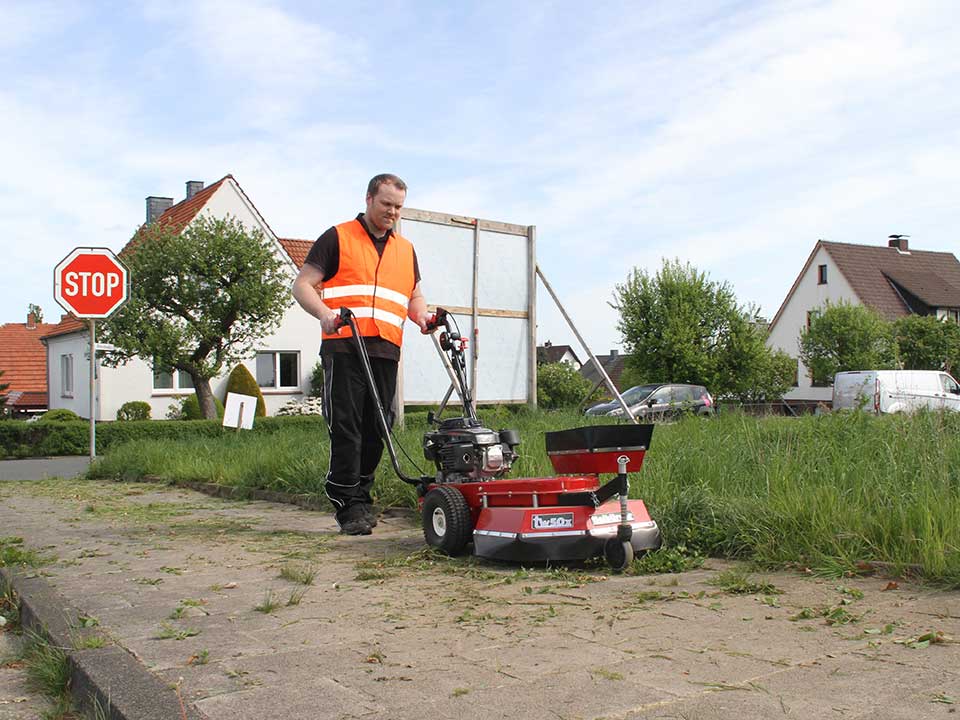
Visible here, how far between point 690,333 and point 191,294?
812 inches

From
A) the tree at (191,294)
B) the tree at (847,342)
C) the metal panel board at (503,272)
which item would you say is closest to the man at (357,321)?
the metal panel board at (503,272)

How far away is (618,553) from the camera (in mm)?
4926

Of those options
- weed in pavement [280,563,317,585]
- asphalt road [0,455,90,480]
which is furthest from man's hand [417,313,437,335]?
asphalt road [0,455,90,480]

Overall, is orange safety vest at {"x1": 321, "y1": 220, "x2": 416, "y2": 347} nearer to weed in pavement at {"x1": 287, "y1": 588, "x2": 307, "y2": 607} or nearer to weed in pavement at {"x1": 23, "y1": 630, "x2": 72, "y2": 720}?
weed in pavement at {"x1": 287, "y1": 588, "x2": 307, "y2": 607}

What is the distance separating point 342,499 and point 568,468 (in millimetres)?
1846

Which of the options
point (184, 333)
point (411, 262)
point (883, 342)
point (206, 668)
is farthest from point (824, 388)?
point (206, 668)

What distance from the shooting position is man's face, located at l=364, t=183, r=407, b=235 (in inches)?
259

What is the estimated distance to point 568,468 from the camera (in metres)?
5.46

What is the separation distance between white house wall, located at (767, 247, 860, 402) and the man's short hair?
50.7 meters

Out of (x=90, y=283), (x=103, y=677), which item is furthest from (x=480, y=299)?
(x=103, y=677)

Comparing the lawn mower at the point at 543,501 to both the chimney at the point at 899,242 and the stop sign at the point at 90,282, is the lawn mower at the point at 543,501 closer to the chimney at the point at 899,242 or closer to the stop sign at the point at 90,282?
the stop sign at the point at 90,282

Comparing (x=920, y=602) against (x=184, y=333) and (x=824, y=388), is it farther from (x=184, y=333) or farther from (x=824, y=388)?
(x=824, y=388)

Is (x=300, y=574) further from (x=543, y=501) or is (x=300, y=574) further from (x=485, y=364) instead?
(x=485, y=364)

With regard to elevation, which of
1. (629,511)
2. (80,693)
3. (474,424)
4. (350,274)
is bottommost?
(80,693)
